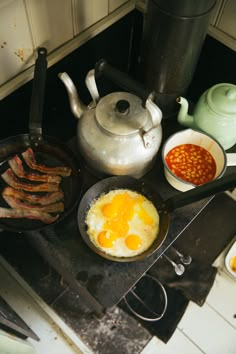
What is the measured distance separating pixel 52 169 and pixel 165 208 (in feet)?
1.38

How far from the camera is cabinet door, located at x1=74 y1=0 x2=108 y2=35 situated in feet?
4.08

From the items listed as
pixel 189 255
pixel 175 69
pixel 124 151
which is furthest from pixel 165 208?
pixel 189 255

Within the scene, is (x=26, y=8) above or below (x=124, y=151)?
above

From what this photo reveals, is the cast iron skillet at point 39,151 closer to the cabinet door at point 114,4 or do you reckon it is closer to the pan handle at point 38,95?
the pan handle at point 38,95

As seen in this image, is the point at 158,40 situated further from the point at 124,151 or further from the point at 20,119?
the point at 20,119

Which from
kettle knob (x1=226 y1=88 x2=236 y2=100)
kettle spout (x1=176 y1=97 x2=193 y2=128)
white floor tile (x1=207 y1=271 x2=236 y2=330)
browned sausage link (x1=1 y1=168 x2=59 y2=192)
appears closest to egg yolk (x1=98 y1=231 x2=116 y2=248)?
browned sausage link (x1=1 y1=168 x2=59 y2=192)

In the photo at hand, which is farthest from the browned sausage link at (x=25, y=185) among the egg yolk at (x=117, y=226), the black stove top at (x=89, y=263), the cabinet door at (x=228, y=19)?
the cabinet door at (x=228, y=19)

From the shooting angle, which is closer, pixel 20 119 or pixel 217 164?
pixel 217 164

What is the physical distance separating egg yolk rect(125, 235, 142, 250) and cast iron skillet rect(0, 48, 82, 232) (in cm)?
21

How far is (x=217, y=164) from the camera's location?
122cm

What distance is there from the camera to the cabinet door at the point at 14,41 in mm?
1035

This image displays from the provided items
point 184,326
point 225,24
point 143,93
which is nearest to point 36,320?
point 184,326

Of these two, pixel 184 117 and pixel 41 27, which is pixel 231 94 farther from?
pixel 41 27

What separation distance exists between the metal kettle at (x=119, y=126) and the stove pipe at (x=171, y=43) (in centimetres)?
16
